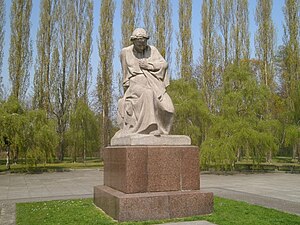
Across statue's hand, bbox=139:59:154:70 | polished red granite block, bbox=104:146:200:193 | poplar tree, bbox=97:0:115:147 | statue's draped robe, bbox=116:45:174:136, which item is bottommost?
polished red granite block, bbox=104:146:200:193

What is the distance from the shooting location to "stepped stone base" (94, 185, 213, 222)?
215 inches

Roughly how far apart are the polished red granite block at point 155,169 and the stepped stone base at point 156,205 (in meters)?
0.13

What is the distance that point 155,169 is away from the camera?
5875 millimetres

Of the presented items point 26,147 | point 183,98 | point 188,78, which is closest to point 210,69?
point 188,78

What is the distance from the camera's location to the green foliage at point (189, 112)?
18906 millimetres

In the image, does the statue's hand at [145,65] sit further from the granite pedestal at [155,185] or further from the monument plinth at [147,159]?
the granite pedestal at [155,185]

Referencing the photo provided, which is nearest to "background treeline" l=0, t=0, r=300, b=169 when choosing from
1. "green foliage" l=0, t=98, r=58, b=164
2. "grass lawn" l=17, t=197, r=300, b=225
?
"green foliage" l=0, t=98, r=58, b=164

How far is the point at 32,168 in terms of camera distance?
66.4ft

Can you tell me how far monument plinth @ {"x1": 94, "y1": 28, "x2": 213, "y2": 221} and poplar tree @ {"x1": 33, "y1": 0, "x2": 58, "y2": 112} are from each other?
2188 centimetres

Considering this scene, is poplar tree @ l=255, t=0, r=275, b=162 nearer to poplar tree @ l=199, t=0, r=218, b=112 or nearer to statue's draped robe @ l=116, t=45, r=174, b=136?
poplar tree @ l=199, t=0, r=218, b=112

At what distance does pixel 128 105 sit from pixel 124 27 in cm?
2185

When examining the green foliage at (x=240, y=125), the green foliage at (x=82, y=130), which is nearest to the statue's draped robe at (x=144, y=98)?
the green foliage at (x=240, y=125)

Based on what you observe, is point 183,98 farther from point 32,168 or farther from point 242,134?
point 32,168

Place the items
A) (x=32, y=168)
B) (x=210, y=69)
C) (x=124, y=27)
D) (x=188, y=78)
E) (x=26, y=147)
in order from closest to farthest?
(x=26, y=147) < (x=32, y=168) < (x=188, y=78) < (x=210, y=69) < (x=124, y=27)
